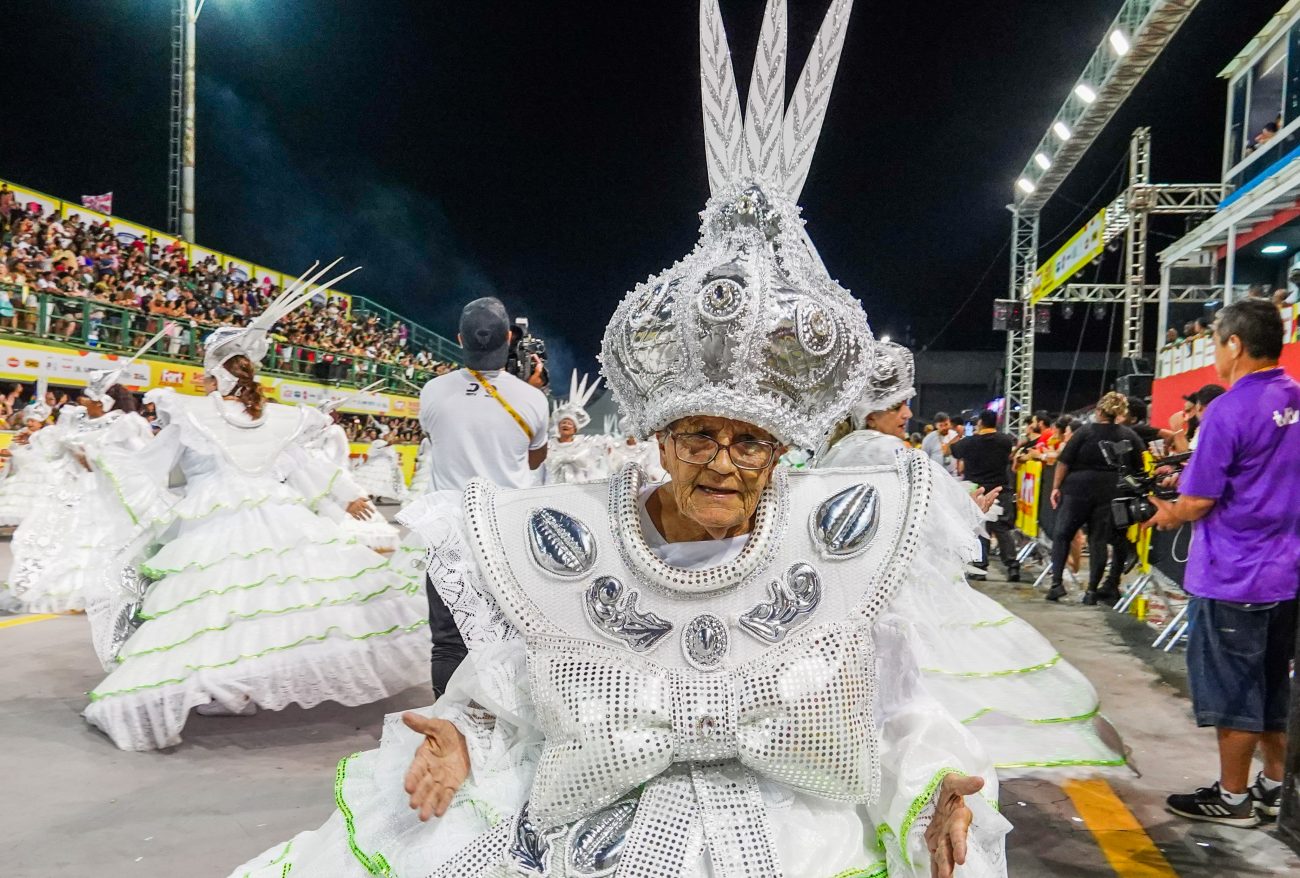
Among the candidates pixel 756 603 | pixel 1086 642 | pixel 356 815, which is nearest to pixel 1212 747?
pixel 1086 642

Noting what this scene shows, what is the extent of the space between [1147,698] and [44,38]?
29.0 metres

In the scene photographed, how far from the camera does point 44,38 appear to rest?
24.5 metres

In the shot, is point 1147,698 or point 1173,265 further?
point 1173,265

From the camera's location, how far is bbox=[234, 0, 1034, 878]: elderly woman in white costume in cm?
161

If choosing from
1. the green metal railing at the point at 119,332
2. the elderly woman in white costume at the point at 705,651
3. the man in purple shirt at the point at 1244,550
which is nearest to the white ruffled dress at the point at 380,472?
the green metal railing at the point at 119,332

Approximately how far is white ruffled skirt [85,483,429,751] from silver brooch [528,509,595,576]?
3.14 meters

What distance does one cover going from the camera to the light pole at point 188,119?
71.0 feet

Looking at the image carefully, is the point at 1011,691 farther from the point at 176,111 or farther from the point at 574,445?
the point at 176,111

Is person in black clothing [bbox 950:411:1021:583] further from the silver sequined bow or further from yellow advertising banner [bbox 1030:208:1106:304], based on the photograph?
yellow advertising banner [bbox 1030:208:1106:304]

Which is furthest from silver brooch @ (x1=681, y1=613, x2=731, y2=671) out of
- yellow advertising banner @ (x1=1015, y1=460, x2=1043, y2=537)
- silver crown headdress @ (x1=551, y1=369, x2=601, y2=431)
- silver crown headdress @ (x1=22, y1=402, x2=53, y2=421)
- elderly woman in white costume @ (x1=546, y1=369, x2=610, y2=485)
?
silver crown headdress @ (x1=22, y1=402, x2=53, y2=421)

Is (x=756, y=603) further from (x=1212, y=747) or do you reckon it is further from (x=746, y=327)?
(x=1212, y=747)

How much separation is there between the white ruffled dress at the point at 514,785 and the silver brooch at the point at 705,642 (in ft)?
0.48

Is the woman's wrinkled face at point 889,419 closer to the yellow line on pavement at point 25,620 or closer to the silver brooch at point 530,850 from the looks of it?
the silver brooch at point 530,850

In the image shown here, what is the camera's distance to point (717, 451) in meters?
1.76
